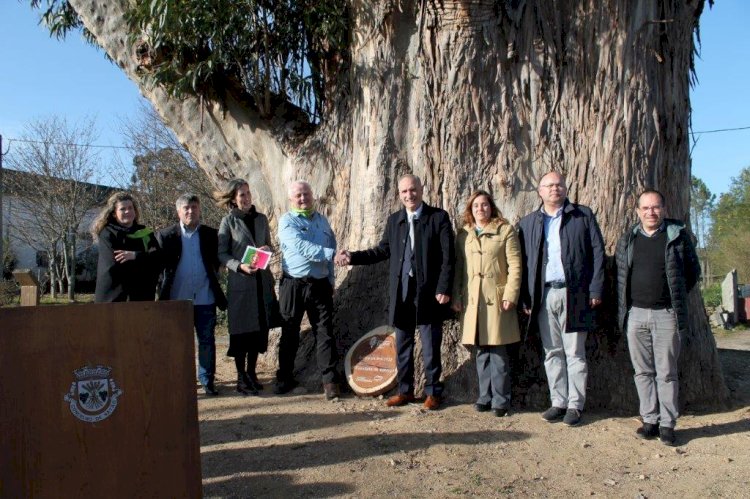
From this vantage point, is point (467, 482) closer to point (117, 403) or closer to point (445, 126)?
point (117, 403)

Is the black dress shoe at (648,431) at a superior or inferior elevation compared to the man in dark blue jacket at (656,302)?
inferior

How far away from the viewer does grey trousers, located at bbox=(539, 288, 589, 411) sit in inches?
188

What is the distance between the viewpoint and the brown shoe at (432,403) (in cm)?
505

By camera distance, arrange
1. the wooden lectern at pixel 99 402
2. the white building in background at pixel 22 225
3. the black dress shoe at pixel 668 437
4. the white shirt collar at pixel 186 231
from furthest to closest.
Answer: the white building in background at pixel 22 225 < the white shirt collar at pixel 186 231 < the black dress shoe at pixel 668 437 < the wooden lectern at pixel 99 402

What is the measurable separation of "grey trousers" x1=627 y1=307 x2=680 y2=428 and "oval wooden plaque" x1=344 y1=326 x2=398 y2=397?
1932 mm

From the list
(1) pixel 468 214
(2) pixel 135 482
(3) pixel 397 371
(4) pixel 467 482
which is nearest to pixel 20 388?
(2) pixel 135 482

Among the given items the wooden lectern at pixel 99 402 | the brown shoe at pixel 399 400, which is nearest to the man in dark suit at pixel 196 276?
the brown shoe at pixel 399 400

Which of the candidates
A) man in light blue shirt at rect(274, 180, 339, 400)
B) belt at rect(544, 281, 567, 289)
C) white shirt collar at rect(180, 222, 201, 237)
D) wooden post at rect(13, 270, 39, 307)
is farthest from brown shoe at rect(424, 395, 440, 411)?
wooden post at rect(13, 270, 39, 307)

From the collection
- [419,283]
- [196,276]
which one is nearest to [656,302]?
[419,283]

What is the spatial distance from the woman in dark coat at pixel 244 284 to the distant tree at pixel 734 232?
24056mm

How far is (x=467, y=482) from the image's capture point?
3795 mm

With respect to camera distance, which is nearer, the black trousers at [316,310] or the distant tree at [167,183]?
the black trousers at [316,310]

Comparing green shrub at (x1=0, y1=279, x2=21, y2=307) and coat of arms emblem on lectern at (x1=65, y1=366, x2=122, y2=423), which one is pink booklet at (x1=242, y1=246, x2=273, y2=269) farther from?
green shrub at (x1=0, y1=279, x2=21, y2=307)

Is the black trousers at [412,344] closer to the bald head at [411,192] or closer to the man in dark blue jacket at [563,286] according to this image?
the bald head at [411,192]
